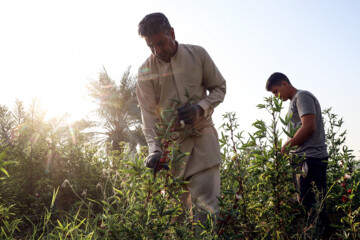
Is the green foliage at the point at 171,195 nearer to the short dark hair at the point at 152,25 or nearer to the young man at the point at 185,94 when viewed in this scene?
the young man at the point at 185,94

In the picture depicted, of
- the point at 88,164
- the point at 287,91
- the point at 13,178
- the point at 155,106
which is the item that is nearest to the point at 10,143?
the point at 13,178

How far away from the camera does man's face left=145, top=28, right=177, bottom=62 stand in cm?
229

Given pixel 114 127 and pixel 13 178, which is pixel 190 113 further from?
pixel 114 127

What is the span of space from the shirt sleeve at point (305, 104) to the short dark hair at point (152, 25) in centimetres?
160

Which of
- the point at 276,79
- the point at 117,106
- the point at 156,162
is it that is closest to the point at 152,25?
the point at 156,162

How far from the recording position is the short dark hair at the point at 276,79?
11.3 ft

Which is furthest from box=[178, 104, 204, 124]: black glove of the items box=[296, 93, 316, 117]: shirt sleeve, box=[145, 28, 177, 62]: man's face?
box=[296, 93, 316, 117]: shirt sleeve

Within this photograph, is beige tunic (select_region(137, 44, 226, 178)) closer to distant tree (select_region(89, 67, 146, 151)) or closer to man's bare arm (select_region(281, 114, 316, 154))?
man's bare arm (select_region(281, 114, 316, 154))

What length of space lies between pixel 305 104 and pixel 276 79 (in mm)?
651

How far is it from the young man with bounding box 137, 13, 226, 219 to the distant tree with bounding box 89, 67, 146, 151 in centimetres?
1665

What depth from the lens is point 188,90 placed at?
2428 millimetres

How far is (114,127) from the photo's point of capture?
19.8 m

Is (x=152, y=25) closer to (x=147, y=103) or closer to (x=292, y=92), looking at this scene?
(x=147, y=103)

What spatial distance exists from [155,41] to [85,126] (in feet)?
59.1
